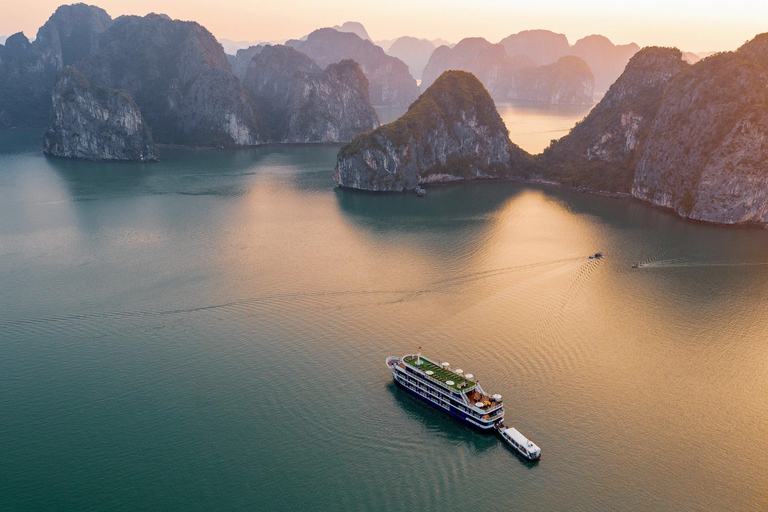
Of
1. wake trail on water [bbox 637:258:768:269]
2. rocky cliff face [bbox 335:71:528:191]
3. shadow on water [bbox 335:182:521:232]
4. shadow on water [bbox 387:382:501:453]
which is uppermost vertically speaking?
rocky cliff face [bbox 335:71:528:191]

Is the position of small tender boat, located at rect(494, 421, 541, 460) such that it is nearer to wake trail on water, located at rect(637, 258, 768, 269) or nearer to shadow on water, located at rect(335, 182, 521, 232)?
wake trail on water, located at rect(637, 258, 768, 269)

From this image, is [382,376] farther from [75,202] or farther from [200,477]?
[75,202]

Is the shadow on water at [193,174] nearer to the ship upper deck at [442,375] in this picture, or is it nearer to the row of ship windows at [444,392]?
the ship upper deck at [442,375]

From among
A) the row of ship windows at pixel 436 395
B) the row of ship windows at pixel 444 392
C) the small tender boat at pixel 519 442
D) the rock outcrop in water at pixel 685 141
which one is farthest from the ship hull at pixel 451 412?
the rock outcrop in water at pixel 685 141

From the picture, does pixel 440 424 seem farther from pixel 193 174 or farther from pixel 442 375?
pixel 193 174

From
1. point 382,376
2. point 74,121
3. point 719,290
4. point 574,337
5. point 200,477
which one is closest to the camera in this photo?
point 200,477

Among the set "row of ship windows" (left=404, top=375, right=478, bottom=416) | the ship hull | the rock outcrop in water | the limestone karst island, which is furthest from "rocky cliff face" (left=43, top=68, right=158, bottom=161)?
"row of ship windows" (left=404, top=375, right=478, bottom=416)

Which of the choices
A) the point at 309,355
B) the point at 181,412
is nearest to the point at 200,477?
the point at 181,412
